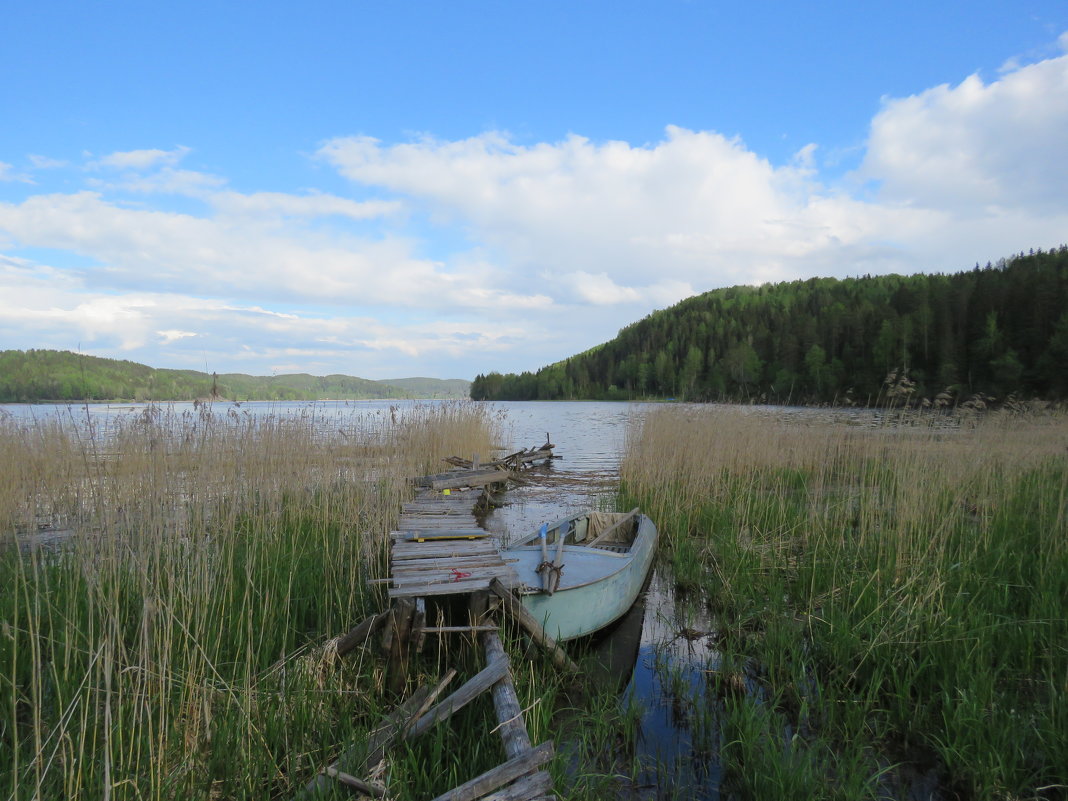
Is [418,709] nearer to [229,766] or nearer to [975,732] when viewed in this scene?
[229,766]

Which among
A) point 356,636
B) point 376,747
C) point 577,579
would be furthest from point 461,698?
point 577,579

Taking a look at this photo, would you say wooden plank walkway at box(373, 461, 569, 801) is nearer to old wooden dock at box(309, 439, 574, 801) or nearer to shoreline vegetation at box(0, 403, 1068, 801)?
old wooden dock at box(309, 439, 574, 801)

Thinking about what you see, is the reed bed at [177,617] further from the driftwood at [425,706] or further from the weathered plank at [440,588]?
the weathered plank at [440,588]

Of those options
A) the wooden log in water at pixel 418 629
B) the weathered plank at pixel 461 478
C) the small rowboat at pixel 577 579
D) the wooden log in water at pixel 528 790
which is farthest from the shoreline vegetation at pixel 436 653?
the weathered plank at pixel 461 478

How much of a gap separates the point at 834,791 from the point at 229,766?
3065 mm

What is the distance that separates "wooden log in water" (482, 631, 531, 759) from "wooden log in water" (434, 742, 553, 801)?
145 mm

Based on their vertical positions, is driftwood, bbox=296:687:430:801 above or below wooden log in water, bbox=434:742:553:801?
below

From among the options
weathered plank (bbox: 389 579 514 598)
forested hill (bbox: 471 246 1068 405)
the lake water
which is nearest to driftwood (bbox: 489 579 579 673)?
weathered plank (bbox: 389 579 514 598)

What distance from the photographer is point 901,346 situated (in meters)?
45.4

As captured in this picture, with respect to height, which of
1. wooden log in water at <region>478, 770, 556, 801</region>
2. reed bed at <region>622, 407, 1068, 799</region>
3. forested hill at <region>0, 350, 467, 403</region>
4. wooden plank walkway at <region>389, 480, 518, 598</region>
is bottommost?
reed bed at <region>622, 407, 1068, 799</region>

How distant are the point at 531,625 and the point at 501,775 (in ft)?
6.12

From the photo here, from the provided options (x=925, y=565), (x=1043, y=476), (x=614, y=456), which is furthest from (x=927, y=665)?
(x=614, y=456)

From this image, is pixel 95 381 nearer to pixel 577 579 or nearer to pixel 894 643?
pixel 577 579

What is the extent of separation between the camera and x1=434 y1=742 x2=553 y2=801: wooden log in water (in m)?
2.26
